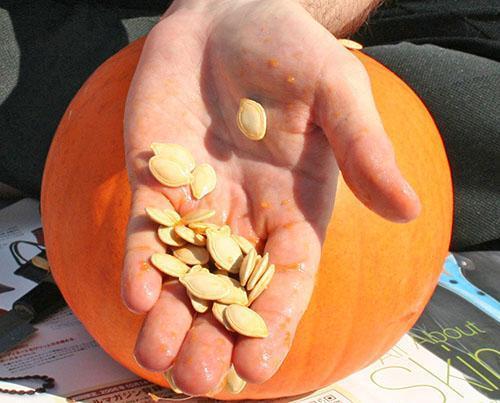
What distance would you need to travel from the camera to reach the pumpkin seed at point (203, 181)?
3.06 ft

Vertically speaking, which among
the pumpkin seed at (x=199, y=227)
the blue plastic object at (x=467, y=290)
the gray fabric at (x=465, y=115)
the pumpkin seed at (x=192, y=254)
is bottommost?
the blue plastic object at (x=467, y=290)

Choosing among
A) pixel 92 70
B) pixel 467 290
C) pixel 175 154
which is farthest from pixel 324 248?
pixel 92 70

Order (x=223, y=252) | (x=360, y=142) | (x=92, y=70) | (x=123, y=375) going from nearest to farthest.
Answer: (x=360, y=142) → (x=223, y=252) → (x=123, y=375) → (x=92, y=70)

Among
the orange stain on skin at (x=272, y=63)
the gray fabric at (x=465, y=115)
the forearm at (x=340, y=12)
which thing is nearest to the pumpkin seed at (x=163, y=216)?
the orange stain on skin at (x=272, y=63)

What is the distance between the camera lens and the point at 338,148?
800 millimetres

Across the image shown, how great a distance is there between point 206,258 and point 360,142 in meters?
0.24

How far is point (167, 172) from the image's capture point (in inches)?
35.4

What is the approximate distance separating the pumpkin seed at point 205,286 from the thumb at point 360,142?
7.1 inches

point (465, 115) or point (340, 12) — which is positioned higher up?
point (340, 12)

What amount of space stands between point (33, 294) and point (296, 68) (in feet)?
2.36

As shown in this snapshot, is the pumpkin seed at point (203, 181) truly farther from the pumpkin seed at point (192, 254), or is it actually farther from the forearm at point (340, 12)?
the forearm at point (340, 12)

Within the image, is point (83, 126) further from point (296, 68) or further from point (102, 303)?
point (296, 68)

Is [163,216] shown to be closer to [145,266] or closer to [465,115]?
[145,266]

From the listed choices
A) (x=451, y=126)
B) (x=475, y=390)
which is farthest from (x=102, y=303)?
(x=451, y=126)
